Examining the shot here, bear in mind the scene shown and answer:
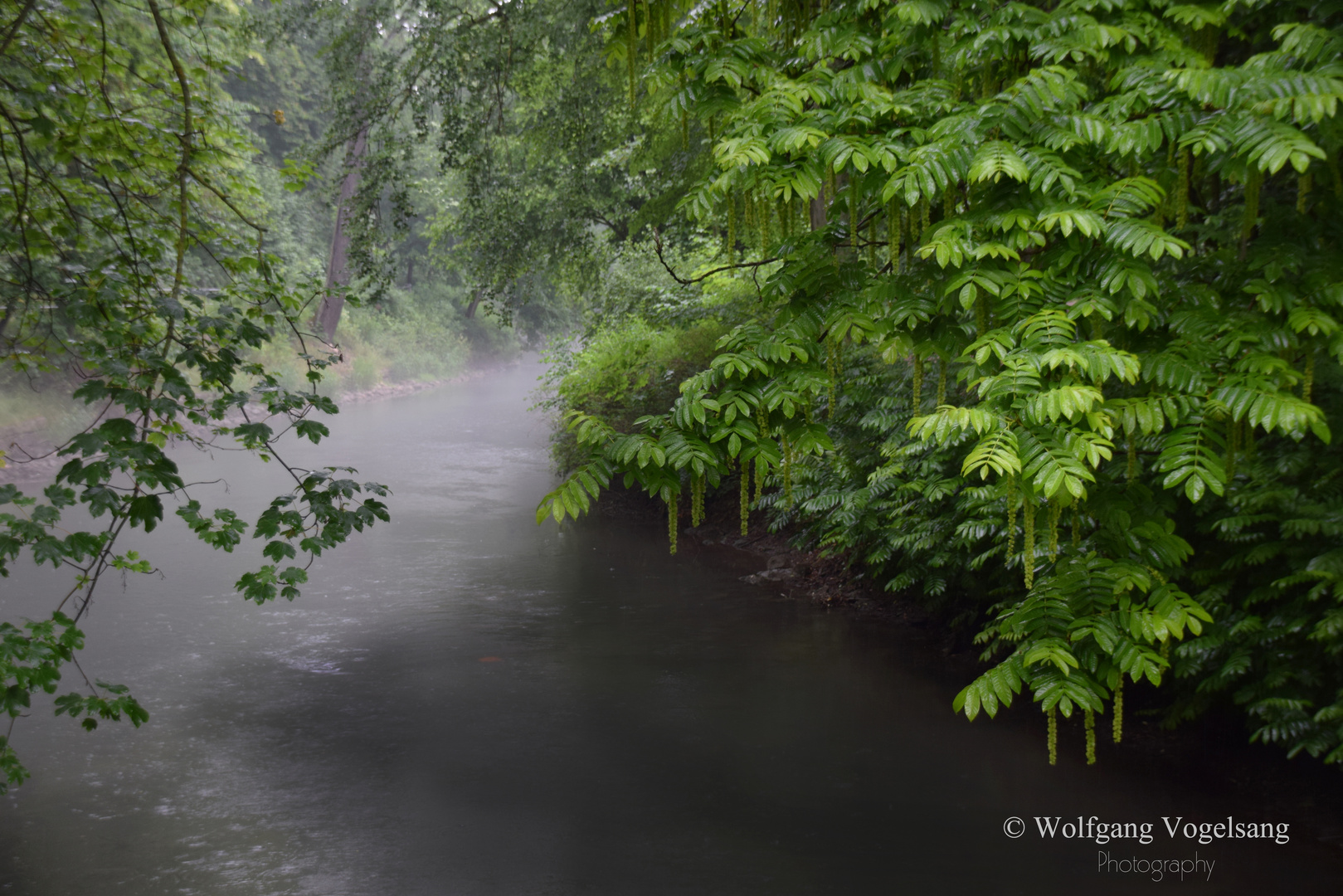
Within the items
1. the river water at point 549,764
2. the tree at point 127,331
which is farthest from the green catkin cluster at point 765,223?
the river water at point 549,764

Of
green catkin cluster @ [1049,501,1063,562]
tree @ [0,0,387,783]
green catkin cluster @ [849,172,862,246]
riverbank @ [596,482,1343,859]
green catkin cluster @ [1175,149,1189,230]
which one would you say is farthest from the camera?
riverbank @ [596,482,1343,859]

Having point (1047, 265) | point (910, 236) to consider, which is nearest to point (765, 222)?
point (910, 236)

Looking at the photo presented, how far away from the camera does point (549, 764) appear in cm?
615

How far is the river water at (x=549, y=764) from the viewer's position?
4898mm

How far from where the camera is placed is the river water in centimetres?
490

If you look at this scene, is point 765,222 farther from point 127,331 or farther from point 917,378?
point 127,331

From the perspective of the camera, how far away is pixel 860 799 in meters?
5.62

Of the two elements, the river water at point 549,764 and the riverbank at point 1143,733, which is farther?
the riverbank at point 1143,733

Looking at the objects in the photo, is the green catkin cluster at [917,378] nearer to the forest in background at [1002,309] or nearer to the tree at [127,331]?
the forest in background at [1002,309]

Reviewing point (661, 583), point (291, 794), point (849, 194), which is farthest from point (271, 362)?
point (849, 194)

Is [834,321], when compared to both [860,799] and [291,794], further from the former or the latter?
[291,794]

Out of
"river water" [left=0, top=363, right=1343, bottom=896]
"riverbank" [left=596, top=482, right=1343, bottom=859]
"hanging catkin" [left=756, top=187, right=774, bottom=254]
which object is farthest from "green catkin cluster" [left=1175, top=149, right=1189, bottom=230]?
"riverbank" [left=596, top=482, right=1343, bottom=859]

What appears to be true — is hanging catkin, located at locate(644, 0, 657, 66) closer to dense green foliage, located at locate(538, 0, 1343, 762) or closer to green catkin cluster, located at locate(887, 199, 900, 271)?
dense green foliage, located at locate(538, 0, 1343, 762)

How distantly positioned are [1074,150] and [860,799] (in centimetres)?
423
